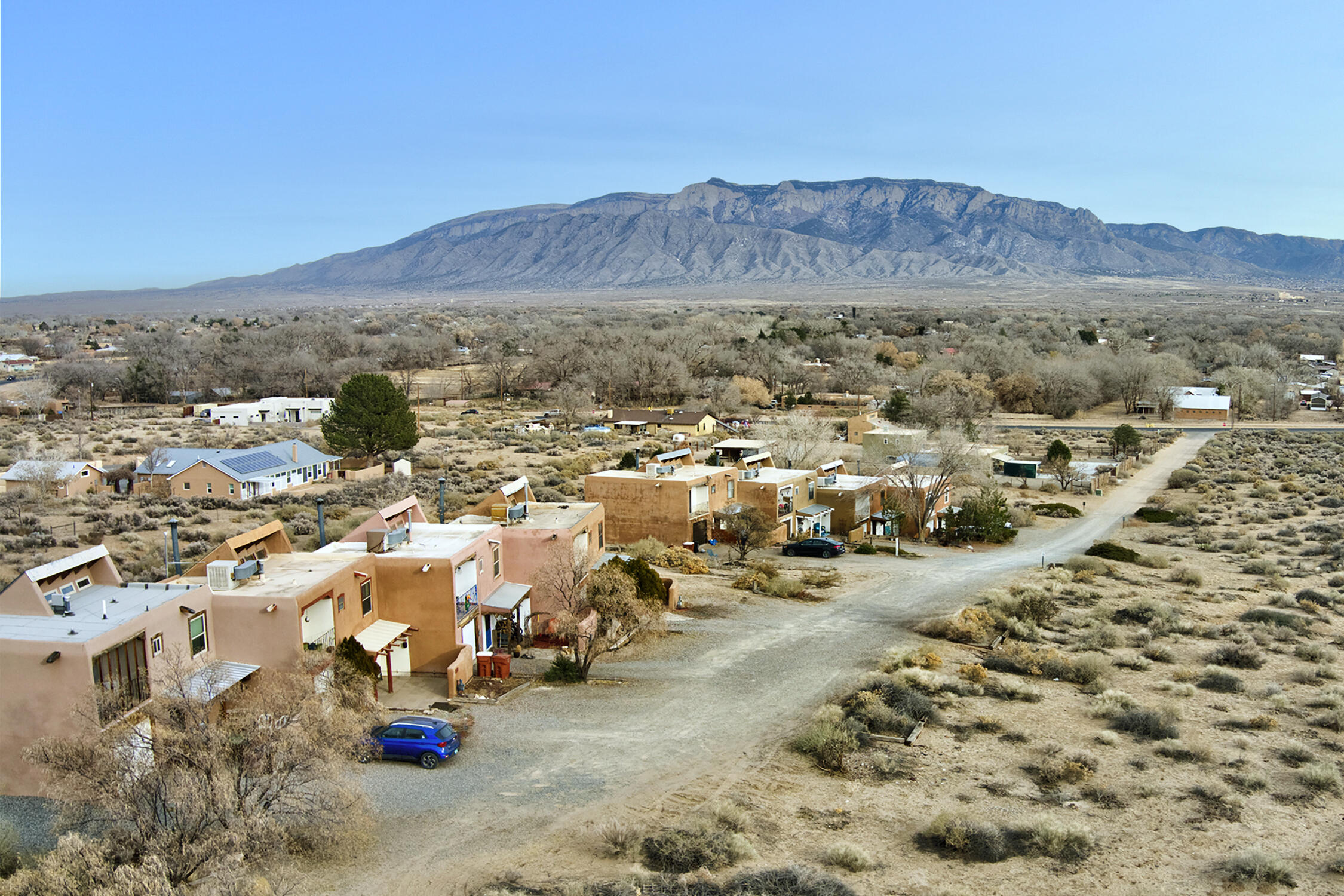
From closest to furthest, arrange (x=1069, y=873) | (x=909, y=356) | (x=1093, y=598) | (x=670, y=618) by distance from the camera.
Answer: (x=1069, y=873) < (x=670, y=618) < (x=1093, y=598) < (x=909, y=356)

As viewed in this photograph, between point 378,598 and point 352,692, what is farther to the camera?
point 378,598

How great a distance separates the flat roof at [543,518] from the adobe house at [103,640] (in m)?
5.82

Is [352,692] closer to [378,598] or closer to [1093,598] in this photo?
[378,598]

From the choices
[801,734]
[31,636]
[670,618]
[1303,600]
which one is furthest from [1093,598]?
[31,636]

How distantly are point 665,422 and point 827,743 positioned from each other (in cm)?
4704

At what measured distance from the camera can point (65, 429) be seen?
5791 cm

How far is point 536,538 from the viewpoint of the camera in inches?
926

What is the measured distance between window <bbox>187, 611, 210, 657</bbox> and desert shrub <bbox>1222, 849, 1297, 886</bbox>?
49.9 ft

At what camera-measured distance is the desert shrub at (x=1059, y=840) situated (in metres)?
13.3

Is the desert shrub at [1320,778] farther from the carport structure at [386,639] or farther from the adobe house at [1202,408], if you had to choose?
the adobe house at [1202,408]

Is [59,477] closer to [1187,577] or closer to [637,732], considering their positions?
[637,732]

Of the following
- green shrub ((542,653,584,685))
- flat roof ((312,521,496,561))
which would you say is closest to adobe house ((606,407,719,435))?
flat roof ((312,521,496,561))

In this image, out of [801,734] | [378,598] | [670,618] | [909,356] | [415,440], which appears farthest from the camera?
[909,356]

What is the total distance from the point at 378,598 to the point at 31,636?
6.47 meters
